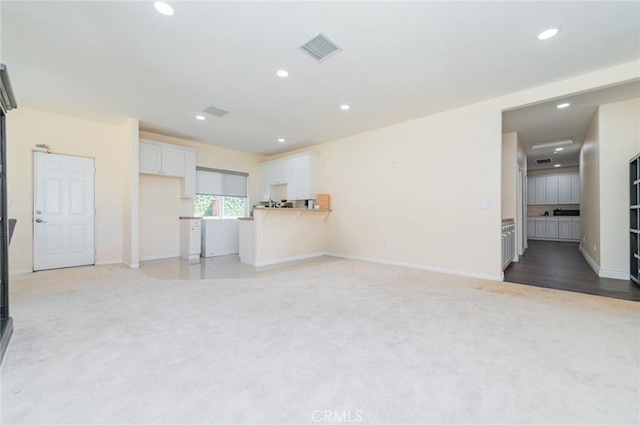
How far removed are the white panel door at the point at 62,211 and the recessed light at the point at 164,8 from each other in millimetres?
4245

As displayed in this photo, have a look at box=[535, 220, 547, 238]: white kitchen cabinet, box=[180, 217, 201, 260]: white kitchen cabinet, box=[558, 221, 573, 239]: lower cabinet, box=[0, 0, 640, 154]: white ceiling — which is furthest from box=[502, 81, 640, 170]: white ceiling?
box=[180, 217, 201, 260]: white kitchen cabinet

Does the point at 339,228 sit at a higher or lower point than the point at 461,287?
higher

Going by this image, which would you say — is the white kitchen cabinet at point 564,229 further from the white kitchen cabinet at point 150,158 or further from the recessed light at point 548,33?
the white kitchen cabinet at point 150,158

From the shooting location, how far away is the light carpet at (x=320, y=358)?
1.38 metres

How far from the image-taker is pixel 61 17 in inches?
94.1

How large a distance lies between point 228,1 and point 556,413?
3.47 m

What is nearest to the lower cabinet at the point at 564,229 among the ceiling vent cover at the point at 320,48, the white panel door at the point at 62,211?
the ceiling vent cover at the point at 320,48

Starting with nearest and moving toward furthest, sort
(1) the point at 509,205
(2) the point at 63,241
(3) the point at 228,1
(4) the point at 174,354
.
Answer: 1. (4) the point at 174,354
2. (3) the point at 228,1
3. (2) the point at 63,241
4. (1) the point at 509,205

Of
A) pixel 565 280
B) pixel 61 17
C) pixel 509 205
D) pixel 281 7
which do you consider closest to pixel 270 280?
pixel 281 7

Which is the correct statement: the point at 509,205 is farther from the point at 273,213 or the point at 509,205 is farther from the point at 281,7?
the point at 281,7

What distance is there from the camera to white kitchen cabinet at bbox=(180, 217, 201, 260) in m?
5.96

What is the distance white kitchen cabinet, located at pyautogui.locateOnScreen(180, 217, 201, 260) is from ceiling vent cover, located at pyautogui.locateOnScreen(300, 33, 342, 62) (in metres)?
4.53

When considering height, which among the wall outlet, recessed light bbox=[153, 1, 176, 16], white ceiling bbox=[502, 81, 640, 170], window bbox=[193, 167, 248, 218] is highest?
recessed light bbox=[153, 1, 176, 16]

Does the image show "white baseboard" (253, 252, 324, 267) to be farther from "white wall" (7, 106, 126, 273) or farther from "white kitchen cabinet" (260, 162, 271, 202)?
"white wall" (7, 106, 126, 273)
